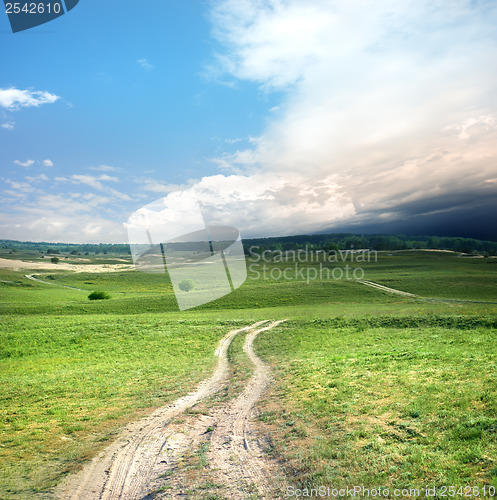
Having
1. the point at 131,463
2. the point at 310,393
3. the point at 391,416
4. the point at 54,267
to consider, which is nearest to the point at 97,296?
the point at 310,393

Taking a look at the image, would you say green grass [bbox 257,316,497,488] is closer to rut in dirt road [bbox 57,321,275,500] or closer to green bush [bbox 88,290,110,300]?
rut in dirt road [bbox 57,321,275,500]

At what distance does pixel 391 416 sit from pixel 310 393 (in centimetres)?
353

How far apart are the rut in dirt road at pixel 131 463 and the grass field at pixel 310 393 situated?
67cm

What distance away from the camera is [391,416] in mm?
9031

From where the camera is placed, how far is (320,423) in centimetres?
924

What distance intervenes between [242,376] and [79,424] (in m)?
7.87

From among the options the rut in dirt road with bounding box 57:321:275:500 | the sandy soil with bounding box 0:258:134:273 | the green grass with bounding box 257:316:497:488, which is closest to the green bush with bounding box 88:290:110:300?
the green grass with bounding box 257:316:497:488

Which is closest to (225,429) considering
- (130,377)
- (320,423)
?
(320,423)

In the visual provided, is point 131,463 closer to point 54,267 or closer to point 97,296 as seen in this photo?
point 97,296

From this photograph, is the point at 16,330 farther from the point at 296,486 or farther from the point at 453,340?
the point at 453,340

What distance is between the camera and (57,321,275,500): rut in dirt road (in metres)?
6.80

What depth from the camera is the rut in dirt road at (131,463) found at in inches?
268

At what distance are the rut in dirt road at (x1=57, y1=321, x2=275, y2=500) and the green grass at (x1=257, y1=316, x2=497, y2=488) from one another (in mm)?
3200

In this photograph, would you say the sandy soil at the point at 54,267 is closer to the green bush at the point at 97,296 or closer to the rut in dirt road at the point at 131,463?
the green bush at the point at 97,296
